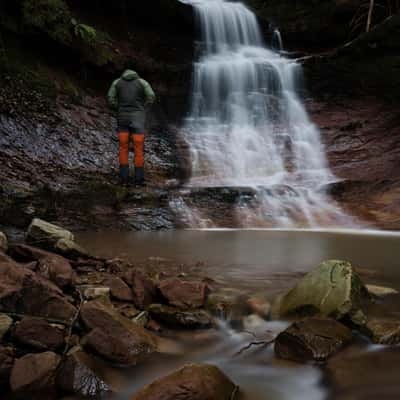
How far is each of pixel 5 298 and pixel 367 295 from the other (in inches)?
89.8

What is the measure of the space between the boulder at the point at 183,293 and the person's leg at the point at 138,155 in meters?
5.35

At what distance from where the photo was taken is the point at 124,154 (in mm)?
8070

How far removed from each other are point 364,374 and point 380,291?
1.20 m

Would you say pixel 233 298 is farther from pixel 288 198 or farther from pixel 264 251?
pixel 288 198

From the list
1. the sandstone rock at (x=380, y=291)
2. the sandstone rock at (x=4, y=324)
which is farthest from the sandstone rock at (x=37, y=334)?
the sandstone rock at (x=380, y=291)

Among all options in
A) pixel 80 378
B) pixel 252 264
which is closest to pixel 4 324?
pixel 80 378

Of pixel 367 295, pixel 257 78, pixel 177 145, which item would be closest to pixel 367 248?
pixel 367 295

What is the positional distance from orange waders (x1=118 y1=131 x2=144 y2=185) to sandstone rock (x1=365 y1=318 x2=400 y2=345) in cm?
619

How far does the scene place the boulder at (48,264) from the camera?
2926 mm

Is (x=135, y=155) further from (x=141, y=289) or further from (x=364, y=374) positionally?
(x=364, y=374)

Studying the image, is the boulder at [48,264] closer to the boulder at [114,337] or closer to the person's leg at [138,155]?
the boulder at [114,337]

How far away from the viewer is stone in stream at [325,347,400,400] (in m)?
1.88

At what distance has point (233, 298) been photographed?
122 inches

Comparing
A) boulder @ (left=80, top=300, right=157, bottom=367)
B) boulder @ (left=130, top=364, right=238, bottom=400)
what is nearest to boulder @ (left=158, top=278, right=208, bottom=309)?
boulder @ (left=80, top=300, right=157, bottom=367)
